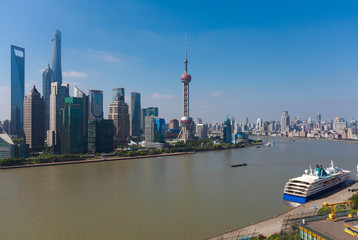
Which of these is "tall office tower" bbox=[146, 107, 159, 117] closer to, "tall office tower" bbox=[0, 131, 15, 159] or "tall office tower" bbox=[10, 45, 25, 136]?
"tall office tower" bbox=[10, 45, 25, 136]

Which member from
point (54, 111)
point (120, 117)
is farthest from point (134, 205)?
point (120, 117)

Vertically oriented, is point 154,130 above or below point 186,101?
below

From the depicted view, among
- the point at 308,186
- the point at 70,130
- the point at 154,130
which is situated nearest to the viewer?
the point at 308,186

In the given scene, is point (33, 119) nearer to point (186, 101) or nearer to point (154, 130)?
point (154, 130)

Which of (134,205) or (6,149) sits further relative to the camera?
(6,149)

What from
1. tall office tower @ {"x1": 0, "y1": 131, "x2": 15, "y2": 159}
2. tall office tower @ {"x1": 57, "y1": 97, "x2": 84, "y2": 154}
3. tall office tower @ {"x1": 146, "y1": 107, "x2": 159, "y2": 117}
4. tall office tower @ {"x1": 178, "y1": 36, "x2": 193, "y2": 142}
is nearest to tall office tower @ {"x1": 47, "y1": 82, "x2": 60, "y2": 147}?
tall office tower @ {"x1": 57, "y1": 97, "x2": 84, "y2": 154}
